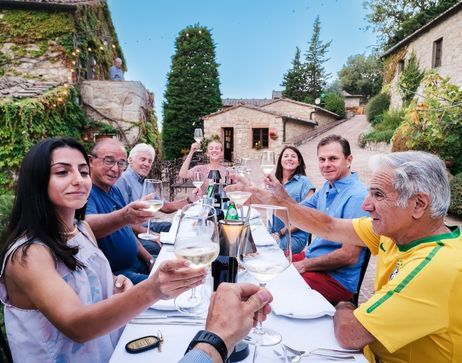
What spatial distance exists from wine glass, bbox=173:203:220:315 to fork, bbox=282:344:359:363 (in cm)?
53

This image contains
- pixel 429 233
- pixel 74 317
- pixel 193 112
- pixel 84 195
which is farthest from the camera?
pixel 193 112

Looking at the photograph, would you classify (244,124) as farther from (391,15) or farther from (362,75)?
(362,75)

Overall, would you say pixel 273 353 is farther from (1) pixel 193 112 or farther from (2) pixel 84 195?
(1) pixel 193 112

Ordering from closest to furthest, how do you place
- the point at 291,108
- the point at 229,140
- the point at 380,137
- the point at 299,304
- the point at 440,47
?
the point at 299,304 → the point at 440,47 → the point at 380,137 → the point at 229,140 → the point at 291,108

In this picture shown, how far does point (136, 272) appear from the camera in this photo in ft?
10.6

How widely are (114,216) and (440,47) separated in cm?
2260

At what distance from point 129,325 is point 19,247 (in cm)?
59

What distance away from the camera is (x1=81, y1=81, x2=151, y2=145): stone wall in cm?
1148

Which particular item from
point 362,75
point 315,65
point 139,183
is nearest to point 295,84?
point 315,65

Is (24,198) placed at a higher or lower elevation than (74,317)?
higher

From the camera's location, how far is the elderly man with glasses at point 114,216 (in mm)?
2324

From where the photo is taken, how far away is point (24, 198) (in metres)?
1.55

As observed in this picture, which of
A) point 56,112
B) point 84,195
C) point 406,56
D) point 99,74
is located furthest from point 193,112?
point 84,195

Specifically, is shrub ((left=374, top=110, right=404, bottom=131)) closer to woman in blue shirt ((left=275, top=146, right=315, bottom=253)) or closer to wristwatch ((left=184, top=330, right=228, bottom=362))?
woman in blue shirt ((left=275, top=146, right=315, bottom=253))
